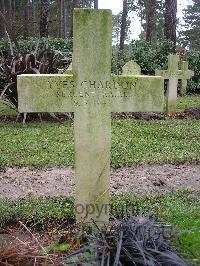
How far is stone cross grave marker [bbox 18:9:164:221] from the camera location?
133 inches

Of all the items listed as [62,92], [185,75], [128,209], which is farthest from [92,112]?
[185,75]

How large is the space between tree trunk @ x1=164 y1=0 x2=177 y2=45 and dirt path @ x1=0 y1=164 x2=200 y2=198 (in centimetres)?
1328

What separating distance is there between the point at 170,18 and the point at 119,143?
12.7 metres

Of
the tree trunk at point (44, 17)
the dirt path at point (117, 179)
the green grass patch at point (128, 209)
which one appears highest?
the tree trunk at point (44, 17)

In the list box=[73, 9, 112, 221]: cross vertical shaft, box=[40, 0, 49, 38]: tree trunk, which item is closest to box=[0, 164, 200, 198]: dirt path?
box=[73, 9, 112, 221]: cross vertical shaft

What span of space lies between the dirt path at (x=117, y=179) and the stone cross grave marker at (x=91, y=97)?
4.79 feet

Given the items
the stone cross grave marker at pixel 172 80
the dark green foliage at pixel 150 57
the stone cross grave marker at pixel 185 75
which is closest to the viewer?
the stone cross grave marker at pixel 172 80

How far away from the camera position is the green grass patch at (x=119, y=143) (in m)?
6.54

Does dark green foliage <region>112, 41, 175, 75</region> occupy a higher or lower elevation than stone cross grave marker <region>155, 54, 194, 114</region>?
higher

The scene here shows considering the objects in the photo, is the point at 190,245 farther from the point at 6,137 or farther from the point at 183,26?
the point at 183,26

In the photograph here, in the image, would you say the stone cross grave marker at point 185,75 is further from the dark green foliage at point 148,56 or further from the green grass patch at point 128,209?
the green grass patch at point 128,209

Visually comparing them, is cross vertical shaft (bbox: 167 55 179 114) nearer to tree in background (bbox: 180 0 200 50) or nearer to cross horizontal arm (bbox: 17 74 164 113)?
cross horizontal arm (bbox: 17 74 164 113)

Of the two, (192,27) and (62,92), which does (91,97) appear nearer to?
(62,92)

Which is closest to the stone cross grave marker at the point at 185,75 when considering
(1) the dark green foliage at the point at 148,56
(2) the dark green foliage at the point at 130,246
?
(1) the dark green foliage at the point at 148,56
